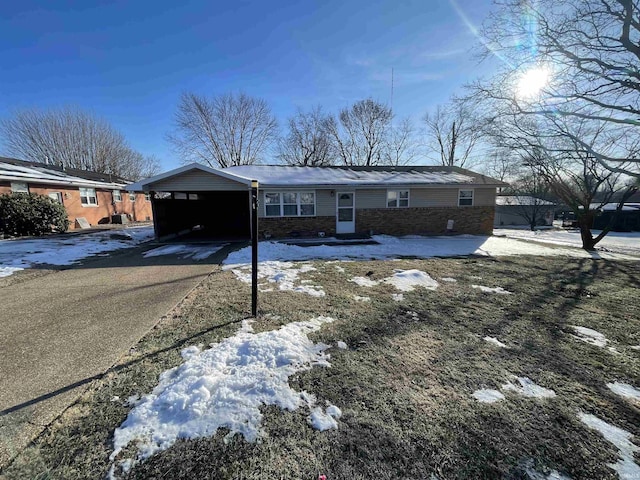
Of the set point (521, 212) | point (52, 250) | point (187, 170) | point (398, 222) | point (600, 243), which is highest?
point (187, 170)

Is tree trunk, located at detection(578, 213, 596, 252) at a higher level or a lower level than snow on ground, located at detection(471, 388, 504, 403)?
A: higher

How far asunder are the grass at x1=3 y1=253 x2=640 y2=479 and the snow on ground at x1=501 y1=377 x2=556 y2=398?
0.08 m

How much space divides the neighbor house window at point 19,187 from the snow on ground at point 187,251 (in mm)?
10056

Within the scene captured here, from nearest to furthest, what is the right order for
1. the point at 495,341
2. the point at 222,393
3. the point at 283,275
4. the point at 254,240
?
the point at 222,393, the point at 495,341, the point at 254,240, the point at 283,275

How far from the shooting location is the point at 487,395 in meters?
2.42

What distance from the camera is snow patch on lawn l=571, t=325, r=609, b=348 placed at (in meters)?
3.44

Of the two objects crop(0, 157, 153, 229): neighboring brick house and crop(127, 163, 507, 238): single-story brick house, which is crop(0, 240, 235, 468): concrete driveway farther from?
crop(0, 157, 153, 229): neighboring brick house

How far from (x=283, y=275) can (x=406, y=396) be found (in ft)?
13.9

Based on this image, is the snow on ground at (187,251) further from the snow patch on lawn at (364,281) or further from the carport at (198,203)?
the snow patch on lawn at (364,281)

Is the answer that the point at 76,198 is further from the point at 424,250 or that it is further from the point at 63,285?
the point at 424,250

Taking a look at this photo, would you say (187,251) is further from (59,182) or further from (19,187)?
(19,187)

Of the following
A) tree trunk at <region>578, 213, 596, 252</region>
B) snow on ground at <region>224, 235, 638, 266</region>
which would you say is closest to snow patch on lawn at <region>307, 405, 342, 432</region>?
snow on ground at <region>224, 235, 638, 266</region>

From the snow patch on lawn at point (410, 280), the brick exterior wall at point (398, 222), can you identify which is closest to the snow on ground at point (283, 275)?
the snow patch on lawn at point (410, 280)

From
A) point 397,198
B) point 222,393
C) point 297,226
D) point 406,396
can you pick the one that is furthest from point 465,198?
point 222,393
